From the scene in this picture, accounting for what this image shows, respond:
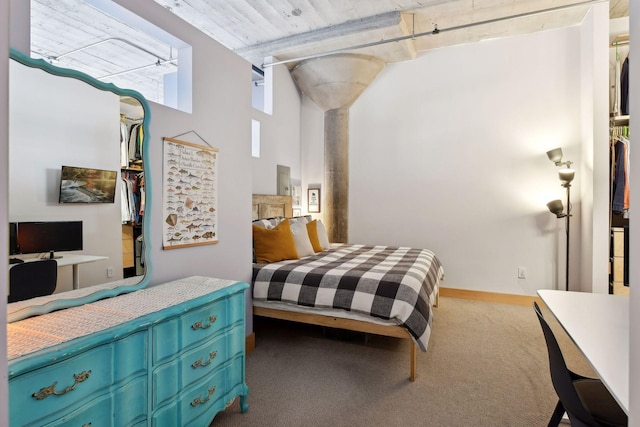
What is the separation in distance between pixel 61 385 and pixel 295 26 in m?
3.76

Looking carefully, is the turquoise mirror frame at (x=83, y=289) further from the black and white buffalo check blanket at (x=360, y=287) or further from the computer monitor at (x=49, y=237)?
the black and white buffalo check blanket at (x=360, y=287)

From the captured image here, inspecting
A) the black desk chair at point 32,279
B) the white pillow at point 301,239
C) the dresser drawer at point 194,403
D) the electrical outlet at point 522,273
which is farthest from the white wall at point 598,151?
the black desk chair at point 32,279

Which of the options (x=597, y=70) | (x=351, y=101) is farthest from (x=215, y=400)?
(x=597, y=70)

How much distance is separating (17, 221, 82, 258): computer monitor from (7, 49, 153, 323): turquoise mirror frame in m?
0.20

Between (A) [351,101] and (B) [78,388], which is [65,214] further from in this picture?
(A) [351,101]

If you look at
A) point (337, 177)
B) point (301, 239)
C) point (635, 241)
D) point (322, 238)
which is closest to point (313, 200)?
point (337, 177)

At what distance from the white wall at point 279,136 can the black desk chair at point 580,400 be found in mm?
3462

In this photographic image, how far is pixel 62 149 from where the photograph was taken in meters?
1.46

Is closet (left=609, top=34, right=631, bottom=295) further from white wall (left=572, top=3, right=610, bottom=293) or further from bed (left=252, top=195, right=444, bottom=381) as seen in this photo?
bed (left=252, top=195, right=444, bottom=381)

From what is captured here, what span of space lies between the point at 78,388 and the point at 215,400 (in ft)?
2.45

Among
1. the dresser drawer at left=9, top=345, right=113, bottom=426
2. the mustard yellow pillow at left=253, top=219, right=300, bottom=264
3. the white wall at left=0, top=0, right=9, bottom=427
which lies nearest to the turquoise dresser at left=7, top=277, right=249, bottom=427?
the dresser drawer at left=9, top=345, right=113, bottom=426

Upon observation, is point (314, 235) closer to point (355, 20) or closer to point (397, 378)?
point (397, 378)

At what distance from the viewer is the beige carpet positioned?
1871mm

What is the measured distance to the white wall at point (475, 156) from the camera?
13.0ft
